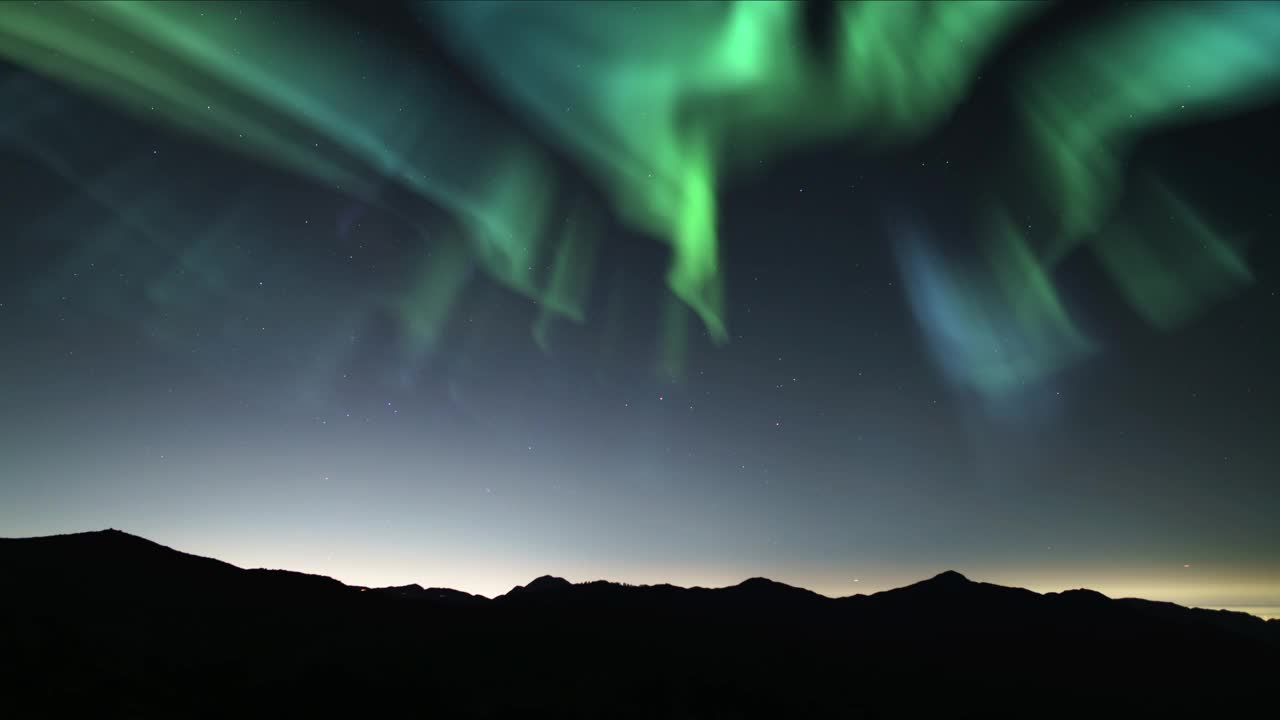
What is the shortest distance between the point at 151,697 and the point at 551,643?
35.3 m

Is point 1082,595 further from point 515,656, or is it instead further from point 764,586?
point 515,656

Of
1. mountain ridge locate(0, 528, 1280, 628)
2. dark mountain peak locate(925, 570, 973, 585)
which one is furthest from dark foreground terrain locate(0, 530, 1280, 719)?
dark mountain peak locate(925, 570, 973, 585)

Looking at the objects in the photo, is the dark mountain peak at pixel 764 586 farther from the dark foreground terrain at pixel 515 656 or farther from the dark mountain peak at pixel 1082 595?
the dark mountain peak at pixel 1082 595

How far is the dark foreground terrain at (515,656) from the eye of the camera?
43406mm

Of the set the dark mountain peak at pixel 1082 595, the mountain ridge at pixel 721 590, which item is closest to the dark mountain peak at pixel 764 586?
the mountain ridge at pixel 721 590

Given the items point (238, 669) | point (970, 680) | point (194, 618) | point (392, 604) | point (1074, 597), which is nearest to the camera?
point (238, 669)

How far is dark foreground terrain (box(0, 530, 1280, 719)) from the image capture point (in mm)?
43406

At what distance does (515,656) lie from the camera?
60.2 meters

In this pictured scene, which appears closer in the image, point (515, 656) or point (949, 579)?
point (515, 656)

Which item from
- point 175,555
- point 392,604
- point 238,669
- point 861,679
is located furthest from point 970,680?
point 175,555

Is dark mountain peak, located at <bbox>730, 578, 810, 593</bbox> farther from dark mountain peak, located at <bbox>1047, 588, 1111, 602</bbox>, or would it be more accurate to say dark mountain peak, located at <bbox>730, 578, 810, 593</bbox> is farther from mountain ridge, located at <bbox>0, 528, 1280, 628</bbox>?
dark mountain peak, located at <bbox>1047, 588, 1111, 602</bbox>

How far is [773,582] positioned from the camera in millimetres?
139625

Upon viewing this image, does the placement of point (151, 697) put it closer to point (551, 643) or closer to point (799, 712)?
point (551, 643)

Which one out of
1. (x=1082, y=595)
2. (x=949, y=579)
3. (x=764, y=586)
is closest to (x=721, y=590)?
(x=764, y=586)
